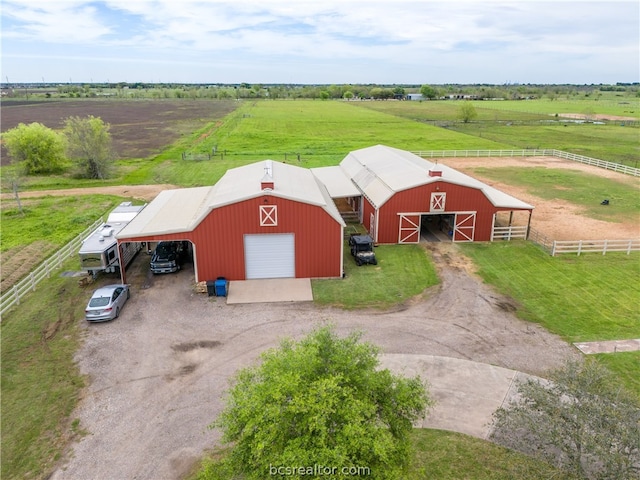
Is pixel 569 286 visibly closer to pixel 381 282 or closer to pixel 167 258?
pixel 381 282

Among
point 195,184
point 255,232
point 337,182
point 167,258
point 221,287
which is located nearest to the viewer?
point 221,287

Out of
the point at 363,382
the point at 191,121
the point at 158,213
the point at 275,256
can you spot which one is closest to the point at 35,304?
the point at 158,213

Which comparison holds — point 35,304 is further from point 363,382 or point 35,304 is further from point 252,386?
point 363,382

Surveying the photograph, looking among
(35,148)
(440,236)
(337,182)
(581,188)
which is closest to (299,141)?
(35,148)

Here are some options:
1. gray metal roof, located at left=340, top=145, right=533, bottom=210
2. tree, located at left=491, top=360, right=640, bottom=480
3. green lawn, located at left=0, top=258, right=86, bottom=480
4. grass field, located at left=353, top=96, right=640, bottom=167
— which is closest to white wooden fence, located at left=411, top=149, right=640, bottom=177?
grass field, located at left=353, top=96, right=640, bottom=167

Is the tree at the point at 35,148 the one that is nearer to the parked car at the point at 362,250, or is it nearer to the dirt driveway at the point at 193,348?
the dirt driveway at the point at 193,348

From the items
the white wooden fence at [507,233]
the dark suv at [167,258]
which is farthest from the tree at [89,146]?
the white wooden fence at [507,233]
